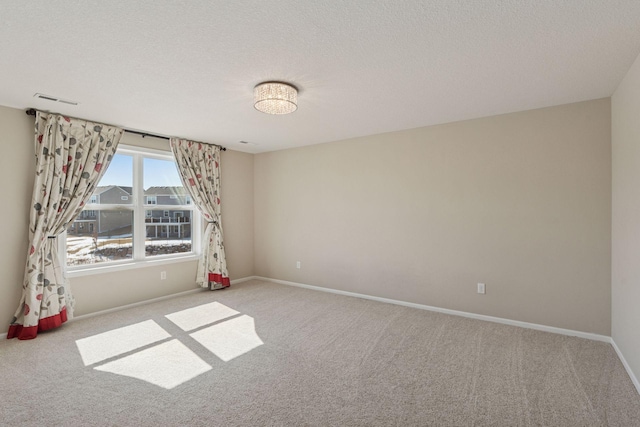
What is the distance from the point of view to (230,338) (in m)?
3.15

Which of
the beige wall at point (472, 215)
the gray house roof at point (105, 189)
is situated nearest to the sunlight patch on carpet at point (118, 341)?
the gray house roof at point (105, 189)

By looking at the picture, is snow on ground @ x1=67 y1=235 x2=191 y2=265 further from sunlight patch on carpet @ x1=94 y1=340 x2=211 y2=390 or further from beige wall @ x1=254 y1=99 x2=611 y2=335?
beige wall @ x1=254 y1=99 x2=611 y2=335

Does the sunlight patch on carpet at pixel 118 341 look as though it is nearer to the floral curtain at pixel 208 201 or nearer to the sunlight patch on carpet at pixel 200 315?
the sunlight patch on carpet at pixel 200 315

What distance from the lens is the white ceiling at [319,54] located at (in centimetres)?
171

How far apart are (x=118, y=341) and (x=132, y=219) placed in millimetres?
1840

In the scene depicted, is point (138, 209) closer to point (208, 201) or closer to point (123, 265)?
point (123, 265)

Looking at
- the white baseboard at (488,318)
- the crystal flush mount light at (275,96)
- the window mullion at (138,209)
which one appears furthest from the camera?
the window mullion at (138,209)

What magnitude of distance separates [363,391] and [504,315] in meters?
2.22

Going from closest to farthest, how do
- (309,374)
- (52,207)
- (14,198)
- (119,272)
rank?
1. (309,374)
2. (14,198)
3. (52,207)
4. (119,272)

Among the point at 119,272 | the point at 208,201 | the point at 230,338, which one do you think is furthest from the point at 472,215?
the point at 119,272

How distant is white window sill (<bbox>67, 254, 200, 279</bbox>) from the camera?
12.2ft

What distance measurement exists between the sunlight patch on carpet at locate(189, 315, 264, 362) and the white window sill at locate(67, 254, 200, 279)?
161cm

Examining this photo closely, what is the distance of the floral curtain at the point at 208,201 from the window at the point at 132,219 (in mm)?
258

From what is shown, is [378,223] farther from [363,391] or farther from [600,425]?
[600,425]
